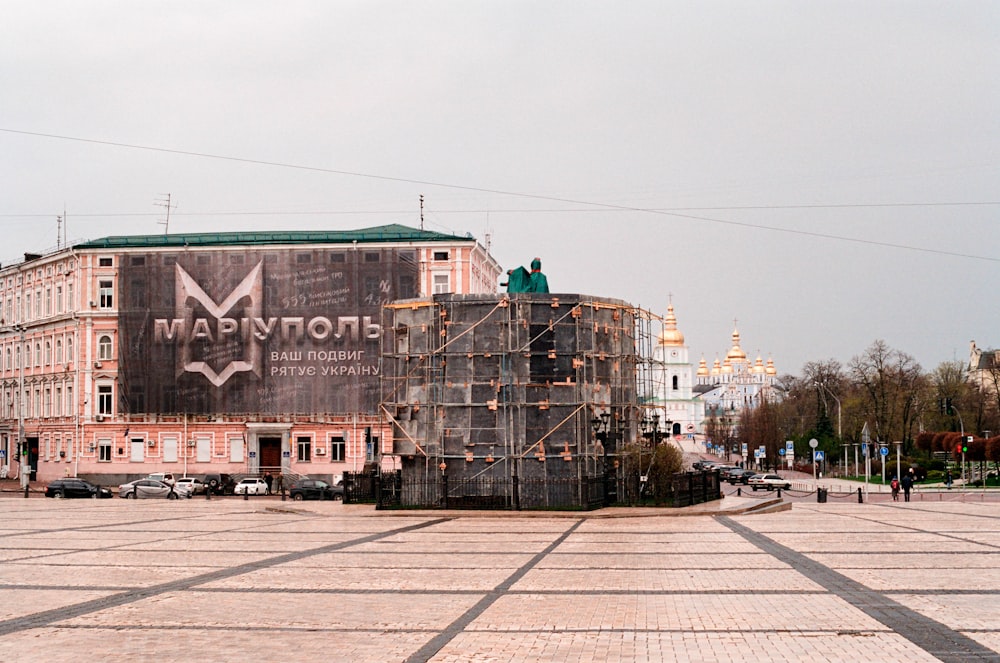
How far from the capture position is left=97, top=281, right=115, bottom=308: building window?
6681 cm

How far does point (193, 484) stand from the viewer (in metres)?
56.8

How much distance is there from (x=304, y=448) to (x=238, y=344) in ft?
23.0

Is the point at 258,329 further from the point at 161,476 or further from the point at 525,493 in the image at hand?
the point at 525,493

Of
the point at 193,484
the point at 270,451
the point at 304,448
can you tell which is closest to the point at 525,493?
the point at 193,484

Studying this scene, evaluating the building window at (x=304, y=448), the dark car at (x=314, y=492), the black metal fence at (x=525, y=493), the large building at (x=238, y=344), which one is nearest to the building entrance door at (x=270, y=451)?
the large building at (x=238, y=344)

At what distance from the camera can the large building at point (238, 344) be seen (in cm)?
6347

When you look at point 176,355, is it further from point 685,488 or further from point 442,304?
point 685,488

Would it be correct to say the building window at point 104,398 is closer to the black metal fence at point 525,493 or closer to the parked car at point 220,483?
the parked car at point 220,483

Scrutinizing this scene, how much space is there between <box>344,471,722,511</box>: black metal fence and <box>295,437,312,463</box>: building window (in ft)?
74.7

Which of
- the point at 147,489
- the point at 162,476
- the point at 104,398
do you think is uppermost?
the point at 104,398

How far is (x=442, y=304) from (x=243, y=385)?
90.5ft

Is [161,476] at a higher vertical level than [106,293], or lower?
lower

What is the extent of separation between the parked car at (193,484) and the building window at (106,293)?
12930mm

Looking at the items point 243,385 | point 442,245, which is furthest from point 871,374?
point 243,385
